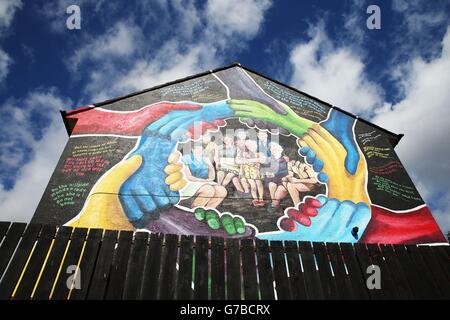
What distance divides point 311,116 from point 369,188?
11.1ft

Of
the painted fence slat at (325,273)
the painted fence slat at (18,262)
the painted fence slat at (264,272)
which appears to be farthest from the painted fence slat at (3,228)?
the painted fence slat at (325,273)

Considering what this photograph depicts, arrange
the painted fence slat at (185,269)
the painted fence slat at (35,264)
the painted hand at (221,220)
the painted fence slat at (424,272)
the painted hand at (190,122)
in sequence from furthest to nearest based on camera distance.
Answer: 1. the painted hand at (190,122)
2. the painted hand at (221,220)
3. the painted fence slat at (424,272)
4. the painted fence slat at (185,269)
5. the painted fence slat at (35,264)

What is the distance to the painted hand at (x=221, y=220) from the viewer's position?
8.01 meters

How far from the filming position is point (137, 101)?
434 inches

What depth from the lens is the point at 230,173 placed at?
9.34 m

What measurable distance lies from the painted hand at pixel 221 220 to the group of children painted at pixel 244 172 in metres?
0.23

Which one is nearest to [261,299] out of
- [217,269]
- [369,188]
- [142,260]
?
[217,269]

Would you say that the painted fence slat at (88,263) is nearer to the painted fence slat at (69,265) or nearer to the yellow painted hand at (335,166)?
the painted fence slat at (69,265)

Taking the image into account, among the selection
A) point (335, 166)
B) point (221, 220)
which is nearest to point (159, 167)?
point (221, 220)

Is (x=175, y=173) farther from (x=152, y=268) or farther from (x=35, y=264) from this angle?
(x=35, y=264)

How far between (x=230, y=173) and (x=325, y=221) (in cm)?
286

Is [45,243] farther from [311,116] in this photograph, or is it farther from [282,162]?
[311,116]

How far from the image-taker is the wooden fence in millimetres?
4551
